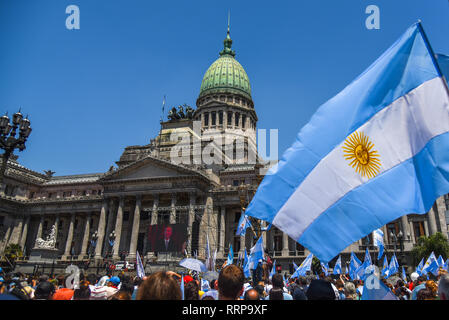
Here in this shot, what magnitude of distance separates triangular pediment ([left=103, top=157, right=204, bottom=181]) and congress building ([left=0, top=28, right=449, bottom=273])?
0.54ft

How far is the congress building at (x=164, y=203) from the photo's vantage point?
47.4 metres

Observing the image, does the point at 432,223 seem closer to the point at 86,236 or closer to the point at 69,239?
the point at 86,236

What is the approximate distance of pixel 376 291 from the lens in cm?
463

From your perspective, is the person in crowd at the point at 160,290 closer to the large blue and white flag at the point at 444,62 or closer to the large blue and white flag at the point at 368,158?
the large blue and white flag at the point at 368,158

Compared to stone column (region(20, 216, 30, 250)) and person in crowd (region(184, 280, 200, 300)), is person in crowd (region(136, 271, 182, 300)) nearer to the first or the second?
person in crowd (region(184, 280, 200, 300))

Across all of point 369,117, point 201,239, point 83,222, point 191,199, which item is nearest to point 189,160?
point 191,199

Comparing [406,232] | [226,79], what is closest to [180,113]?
[226,79]

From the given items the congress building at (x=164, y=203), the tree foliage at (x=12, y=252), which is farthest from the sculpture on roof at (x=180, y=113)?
the tree foliage at (x=12, y=252)

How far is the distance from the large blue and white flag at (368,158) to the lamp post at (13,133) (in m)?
17.6

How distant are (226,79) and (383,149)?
85.3m
